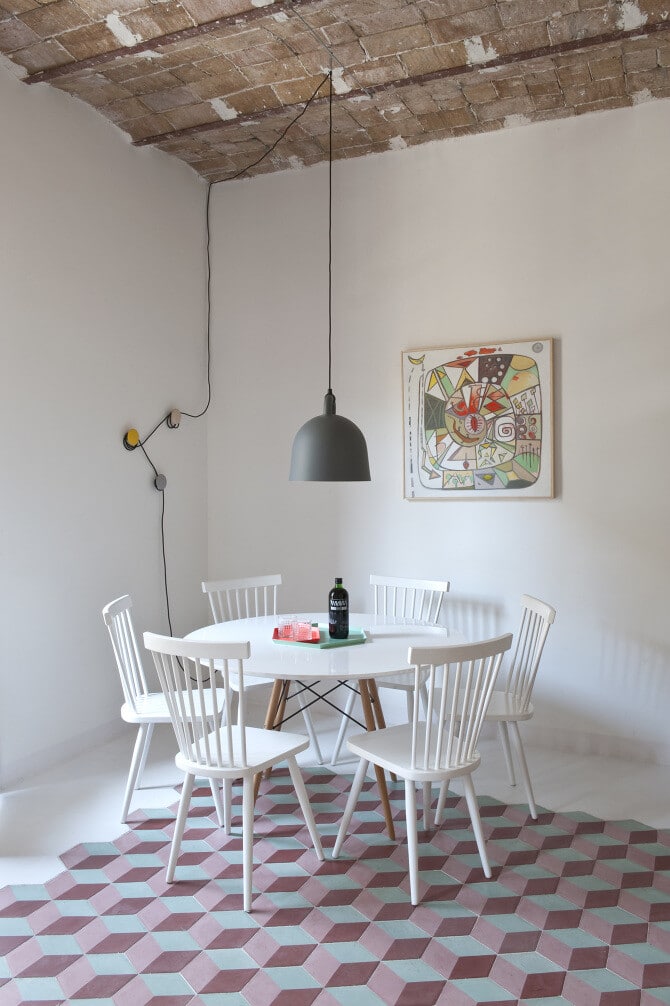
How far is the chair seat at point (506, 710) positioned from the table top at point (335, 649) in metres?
0.30

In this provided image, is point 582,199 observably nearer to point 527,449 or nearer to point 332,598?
point 527,449

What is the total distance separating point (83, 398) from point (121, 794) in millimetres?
1816

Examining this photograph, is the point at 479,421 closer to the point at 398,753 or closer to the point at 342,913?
the point at 398,753

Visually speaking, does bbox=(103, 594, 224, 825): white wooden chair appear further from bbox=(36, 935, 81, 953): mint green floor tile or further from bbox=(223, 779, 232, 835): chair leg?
bbox=(36, 935, 81, 953): mint green floor tile

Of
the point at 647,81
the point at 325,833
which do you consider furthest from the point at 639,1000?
the point at 647,81

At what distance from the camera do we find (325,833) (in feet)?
9.95

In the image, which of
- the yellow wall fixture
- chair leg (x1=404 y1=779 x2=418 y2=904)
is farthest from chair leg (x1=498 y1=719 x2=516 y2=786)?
the yellow wall fixture

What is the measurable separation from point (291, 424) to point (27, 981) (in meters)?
3.02

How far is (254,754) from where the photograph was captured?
8.79ft

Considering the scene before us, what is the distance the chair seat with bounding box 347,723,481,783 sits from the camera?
8.41 feet

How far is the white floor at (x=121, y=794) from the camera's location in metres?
2.95

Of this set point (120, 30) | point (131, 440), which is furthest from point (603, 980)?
point (120, 30)

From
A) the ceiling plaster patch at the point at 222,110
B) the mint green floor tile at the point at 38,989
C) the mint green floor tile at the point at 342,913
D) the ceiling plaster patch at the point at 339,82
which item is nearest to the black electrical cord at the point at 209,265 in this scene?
the ceiling plaster patch at the point at 339,82

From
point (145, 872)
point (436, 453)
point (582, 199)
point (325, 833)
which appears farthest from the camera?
point (436, 453)
